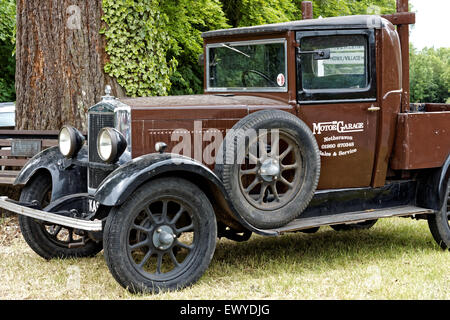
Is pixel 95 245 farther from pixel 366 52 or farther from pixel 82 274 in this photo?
pixel 366 52

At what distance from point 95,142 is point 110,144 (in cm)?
57

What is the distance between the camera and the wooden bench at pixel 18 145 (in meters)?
7.00

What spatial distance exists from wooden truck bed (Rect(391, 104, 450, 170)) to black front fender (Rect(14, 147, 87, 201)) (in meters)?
2.76

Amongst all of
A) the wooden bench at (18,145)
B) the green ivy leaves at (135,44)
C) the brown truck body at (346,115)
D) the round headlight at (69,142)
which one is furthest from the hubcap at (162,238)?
the green ivy leaves at (135,44)

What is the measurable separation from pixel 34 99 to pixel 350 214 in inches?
153

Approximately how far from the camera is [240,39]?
19.1 ft

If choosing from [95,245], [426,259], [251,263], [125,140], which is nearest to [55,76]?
[95,245]

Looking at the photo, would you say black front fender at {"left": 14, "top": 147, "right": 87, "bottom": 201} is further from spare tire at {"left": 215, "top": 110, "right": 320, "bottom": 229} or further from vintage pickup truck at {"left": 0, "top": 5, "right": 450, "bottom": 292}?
spare tire at {"left": 215, "top": 110, "right": 320, "bottom": 229}

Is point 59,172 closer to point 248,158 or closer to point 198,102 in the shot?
point 198,102

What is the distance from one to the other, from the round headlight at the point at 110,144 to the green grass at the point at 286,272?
0.98 metres

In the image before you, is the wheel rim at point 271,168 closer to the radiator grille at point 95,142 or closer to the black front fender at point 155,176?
the black front fender at point 155,176

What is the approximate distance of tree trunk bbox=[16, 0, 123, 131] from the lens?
23.7 ft

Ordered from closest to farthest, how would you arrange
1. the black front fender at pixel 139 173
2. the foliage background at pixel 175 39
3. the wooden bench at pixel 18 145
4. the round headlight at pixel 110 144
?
the black front fender at pixel 139 173, the round headlight at pixel 110 144, the wooden bench at pixel 18 145, the foliage background at pixel 175 39

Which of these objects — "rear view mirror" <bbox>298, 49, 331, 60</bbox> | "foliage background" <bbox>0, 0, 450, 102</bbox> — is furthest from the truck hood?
"foliage background" <bbox>0, 0, 450, 102</bbox>
